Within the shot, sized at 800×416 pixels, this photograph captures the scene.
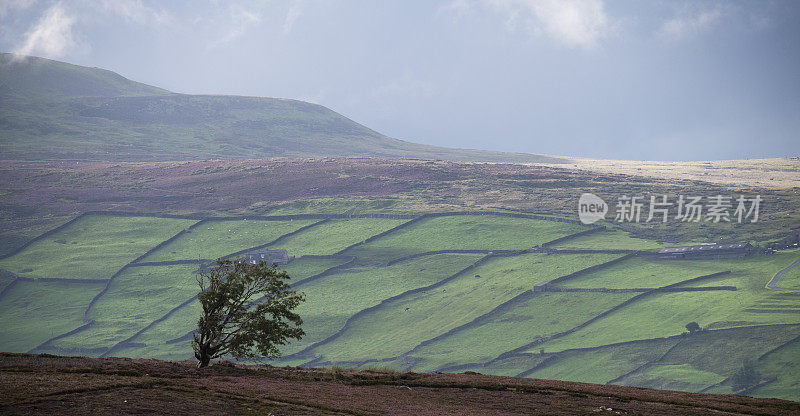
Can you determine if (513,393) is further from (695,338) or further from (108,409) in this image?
(695,338)

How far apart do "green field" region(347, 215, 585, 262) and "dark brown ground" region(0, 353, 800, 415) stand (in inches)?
2696

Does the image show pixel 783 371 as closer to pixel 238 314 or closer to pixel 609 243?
pixel 609 243

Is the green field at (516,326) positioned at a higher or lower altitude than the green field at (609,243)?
lower

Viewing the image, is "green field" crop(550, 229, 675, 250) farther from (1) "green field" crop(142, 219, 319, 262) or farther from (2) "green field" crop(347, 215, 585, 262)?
(1) "green field" crop(142, 219, 319, 262)

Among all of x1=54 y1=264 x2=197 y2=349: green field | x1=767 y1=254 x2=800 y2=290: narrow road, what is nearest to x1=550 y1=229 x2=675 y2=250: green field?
x1=767 y1=254 x2=800 y2=290: narrow road

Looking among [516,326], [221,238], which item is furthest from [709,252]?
[221,238]

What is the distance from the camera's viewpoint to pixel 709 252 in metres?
103

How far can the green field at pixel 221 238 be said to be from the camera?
114812 millimetres

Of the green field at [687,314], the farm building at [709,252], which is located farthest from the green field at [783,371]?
the farm building at [709,252]

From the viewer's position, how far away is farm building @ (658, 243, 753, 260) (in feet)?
335

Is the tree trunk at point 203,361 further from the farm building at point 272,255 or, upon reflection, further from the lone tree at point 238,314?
the farm building at point 272,255

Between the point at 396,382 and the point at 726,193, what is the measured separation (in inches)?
5174

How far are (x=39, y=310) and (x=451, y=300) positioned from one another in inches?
2330

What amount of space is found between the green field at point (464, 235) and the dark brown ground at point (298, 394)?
225 feet
